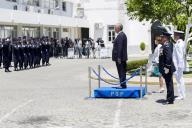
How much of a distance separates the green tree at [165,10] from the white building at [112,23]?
1347 inches

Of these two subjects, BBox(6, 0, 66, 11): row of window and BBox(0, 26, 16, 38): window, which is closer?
BBox(0, 26, 16, 38): window

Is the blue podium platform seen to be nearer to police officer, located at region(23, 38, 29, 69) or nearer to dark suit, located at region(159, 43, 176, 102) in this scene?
dark suit, located at region(159, 43, 176, 102)

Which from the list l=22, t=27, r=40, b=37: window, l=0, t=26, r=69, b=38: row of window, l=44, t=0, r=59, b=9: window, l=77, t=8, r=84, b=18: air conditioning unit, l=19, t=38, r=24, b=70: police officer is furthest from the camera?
l=77, t=8, r=84, b=18: air conditioning unit

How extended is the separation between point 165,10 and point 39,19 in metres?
24.6

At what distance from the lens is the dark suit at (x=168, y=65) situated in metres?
14.2

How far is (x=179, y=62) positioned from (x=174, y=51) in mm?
378

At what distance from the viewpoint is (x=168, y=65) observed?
46.6 feet

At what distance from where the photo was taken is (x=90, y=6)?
65625 millimetres

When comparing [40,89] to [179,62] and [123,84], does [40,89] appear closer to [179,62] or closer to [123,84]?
[123,84]

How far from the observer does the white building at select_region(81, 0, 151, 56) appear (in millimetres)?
63469

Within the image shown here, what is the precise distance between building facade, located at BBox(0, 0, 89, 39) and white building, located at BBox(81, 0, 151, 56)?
4.75 ft

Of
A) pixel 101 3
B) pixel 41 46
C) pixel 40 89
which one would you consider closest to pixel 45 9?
pixel 101 3

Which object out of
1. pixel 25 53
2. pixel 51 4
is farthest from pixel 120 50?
pixel 51 4

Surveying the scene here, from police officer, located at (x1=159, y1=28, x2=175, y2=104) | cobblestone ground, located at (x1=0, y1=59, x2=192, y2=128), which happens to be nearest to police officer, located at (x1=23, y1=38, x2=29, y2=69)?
cobblestone ground, located at (x1=0, y1=59, x2=192, y2=128)
